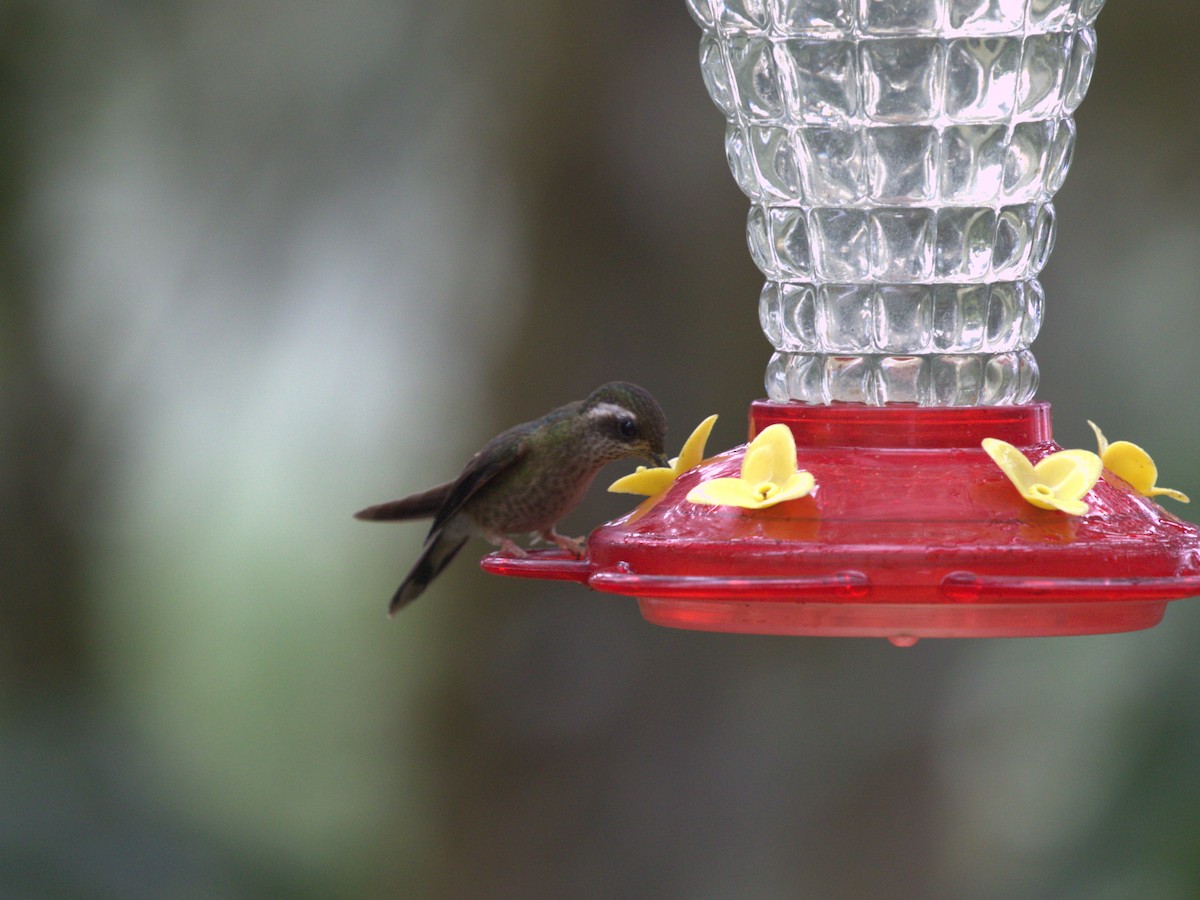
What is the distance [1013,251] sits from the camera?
2.31m

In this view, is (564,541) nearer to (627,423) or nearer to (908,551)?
(627,423)

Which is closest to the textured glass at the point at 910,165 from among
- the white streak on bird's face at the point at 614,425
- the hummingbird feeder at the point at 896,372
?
the hummingbird feeder at the point at 896,372

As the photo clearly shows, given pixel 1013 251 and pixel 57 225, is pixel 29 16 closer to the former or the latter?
pixel 57 225

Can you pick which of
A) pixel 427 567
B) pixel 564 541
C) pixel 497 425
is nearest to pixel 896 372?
pixel 564 541

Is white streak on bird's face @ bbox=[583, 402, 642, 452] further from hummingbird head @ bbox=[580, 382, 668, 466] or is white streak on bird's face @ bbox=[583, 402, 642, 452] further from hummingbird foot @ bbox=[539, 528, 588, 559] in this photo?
hummingbird foot @ bbox=[539, 528, 588, 559]

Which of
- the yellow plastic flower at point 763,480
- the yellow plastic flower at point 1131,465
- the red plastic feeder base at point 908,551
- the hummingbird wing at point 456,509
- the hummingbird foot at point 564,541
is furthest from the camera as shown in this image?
the hummingbird foot at point 564,541

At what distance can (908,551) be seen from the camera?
5.80 ft

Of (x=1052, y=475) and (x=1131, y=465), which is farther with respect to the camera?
(x=1131, y=465)

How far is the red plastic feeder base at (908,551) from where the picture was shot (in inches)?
68.6

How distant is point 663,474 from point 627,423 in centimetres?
59

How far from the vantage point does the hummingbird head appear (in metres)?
2.83

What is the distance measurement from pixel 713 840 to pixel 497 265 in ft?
6.23

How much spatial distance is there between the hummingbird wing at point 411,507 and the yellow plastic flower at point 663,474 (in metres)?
0.68

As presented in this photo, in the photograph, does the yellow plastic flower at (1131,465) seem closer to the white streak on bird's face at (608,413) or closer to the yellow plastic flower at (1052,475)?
the yellow plastic flower at (1052,475)
